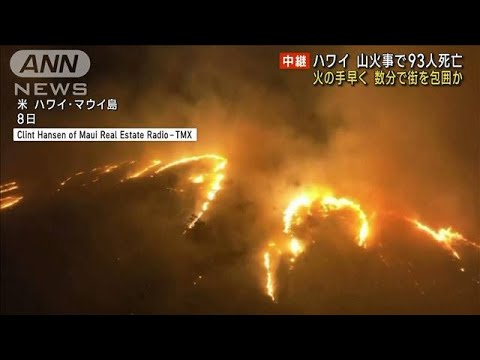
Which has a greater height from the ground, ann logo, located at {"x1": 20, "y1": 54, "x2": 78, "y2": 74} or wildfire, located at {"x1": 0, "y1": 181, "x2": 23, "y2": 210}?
ann logo, located at {"x1": 20, "y1": 54, "x2": 78, "y2": 74}

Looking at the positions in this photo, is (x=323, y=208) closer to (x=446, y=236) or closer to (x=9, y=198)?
(x=446, y=236)

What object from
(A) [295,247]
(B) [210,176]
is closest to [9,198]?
(B) [210,176]

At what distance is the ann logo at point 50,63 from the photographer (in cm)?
369

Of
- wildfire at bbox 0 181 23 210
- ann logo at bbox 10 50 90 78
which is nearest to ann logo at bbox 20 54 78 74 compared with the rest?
ann logo at bbox 10 50 90 78

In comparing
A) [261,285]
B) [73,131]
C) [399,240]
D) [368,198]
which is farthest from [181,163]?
[399,240]

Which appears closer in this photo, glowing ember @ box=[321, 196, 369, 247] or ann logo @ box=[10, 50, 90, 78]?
ann logo @ box=[10, 50, 90, 78]

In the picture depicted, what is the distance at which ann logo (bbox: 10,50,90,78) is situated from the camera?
3689 millimetres

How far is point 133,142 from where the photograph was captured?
3.80m

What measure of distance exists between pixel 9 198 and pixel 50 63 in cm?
112

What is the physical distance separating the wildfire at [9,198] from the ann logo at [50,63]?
2.83ft

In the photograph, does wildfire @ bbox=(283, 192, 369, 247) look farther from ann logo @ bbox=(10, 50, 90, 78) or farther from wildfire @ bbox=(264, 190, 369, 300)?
ann logo @ bbox=(10, 50, 90, 78)

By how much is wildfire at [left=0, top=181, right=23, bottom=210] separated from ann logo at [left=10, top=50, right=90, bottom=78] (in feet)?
2.83

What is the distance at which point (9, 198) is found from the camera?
383cm

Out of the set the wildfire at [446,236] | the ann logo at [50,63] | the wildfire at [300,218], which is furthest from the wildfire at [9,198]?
the wildfire at [446,236]
